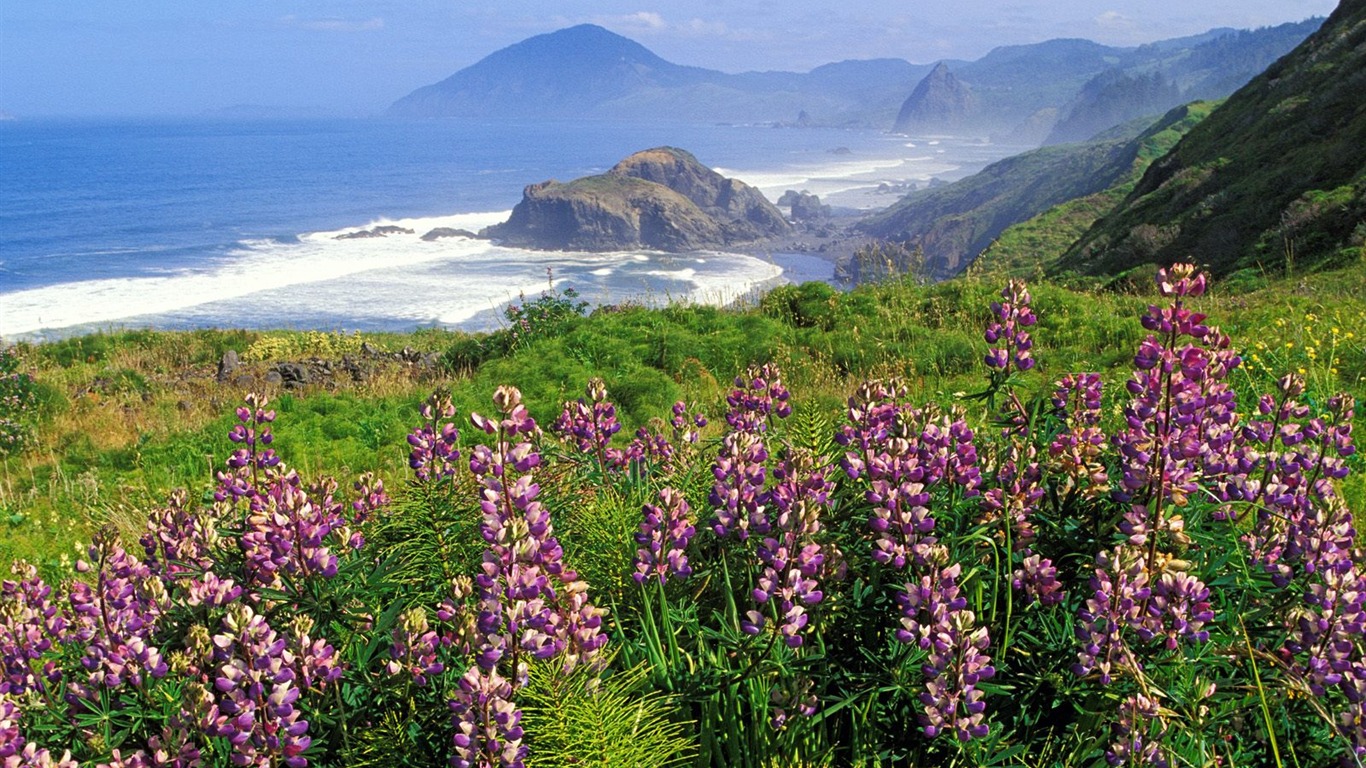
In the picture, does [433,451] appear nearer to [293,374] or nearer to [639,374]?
[639,374]

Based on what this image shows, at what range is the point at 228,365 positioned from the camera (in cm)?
1683

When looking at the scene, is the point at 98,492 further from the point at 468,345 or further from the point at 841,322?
the point at 841,322

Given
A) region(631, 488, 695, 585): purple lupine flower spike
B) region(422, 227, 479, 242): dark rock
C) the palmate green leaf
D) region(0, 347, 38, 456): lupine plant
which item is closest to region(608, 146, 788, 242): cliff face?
region(422, 227, 479, 242): dark rock

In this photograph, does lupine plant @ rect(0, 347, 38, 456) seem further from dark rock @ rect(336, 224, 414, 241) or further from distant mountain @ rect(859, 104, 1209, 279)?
dark rock @ rect(336, 224, 414, 241)

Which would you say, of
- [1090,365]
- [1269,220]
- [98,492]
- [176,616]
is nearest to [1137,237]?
[1269,220]

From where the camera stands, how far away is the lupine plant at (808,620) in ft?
7.41

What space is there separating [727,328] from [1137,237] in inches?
805

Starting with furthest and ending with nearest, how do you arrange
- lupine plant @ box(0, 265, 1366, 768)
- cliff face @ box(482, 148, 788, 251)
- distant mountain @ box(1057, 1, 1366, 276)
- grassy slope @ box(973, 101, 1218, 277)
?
cliff face @ box(482, 148, 788, 251), grassy slope @ box(973, 101, 1218, 277), distant mountain @ box(1057, 1, 1366, 276), lupine plant @ box(0, 265, 1366, 768)

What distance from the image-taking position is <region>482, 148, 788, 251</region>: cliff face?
5015 inches

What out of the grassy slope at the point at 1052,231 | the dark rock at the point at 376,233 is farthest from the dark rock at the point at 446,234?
the grassy slope at the point at 1052,231

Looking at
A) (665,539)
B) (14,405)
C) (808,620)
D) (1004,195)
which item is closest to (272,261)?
(14,405)

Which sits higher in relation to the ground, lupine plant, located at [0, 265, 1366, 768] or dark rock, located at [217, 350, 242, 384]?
lupine plant, located at [0, 265, 1366, 768]

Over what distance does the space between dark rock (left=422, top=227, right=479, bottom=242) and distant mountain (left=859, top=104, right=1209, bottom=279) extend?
57351 millimetres

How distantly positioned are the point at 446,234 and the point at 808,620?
390 ft
